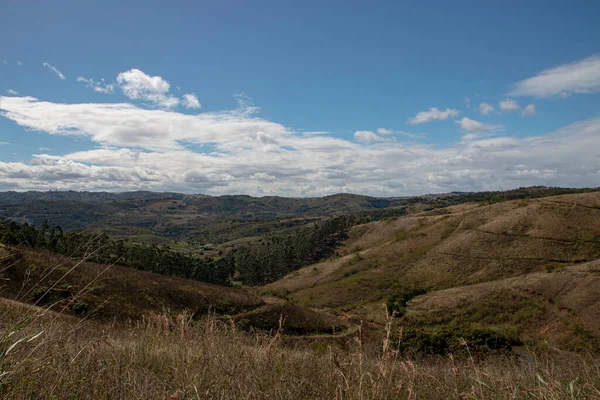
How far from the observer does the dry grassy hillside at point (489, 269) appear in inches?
1984

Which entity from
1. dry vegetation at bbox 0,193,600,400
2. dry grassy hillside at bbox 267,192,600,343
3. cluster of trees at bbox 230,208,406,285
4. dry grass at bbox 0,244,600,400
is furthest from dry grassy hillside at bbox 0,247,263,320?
cluster of trees at bbox 230,208,406,285

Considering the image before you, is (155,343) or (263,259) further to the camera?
(263,259)

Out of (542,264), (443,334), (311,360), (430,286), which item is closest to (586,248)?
(542,264)

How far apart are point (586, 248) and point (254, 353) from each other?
280 ft

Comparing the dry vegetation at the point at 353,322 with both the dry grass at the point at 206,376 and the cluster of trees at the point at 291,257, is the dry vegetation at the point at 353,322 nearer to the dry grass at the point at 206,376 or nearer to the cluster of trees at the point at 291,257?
the dry grass at the point at 206,376

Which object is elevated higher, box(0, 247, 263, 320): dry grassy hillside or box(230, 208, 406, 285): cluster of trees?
box(0, 247, 263, 320): dry grassy hillside

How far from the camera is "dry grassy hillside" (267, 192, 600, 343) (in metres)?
50.4

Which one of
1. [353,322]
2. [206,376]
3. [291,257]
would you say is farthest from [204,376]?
[291,257]

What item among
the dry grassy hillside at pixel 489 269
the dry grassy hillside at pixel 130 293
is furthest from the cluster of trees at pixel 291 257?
the dry grassy hillside at pixel 130 293

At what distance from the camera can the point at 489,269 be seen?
70188mm

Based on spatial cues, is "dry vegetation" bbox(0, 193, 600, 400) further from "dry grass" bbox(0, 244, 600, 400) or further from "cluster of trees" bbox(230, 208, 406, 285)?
"cluster of trees" bbox(230, 208, 406, 285)

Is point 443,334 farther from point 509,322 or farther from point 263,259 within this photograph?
point 263,259

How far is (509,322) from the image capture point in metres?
49.8

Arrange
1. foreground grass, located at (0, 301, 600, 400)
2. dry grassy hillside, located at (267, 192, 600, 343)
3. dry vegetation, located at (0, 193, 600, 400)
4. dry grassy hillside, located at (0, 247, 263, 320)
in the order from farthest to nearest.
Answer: dry grassy hillside, located at (267, 192, 600, 343) < dry grassy hillside, located at (0, 247, 263, 320) < dry vegetation, located at (0, 193, 600, 400) < foreground grass, located at (0, 301, 600, 400)
